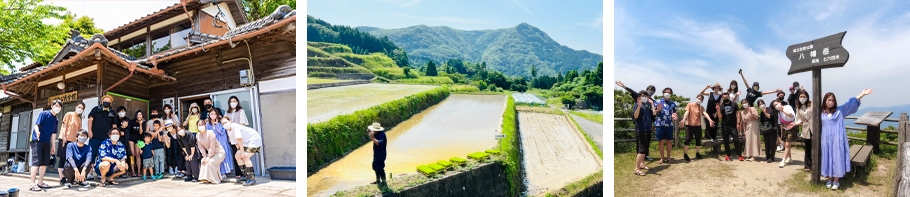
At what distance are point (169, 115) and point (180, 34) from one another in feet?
4.66

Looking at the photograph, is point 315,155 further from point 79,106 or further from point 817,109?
point 817,109

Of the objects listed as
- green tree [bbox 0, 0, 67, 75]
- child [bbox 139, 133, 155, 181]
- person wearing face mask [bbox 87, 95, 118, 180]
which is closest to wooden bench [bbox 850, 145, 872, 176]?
child [bbox 139, 133, 155, 181]

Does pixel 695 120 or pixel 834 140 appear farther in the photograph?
pixel 695 120

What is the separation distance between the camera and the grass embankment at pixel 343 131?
4.72 m

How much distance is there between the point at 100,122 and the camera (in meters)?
5.37

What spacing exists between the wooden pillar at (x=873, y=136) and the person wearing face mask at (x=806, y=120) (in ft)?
2.29

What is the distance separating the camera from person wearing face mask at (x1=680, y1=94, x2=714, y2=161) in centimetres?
615

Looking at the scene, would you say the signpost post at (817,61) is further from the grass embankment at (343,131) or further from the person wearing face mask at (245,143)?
the person wearing face mask at (245,143)

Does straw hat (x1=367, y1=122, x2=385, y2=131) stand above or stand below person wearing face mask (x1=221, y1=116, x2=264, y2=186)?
above

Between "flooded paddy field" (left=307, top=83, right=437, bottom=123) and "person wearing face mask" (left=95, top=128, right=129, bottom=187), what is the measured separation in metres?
2.29

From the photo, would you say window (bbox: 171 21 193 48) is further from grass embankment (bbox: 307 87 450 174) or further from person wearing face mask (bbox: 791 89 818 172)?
→ person wearing face mask (bbox: 791 89 818 172)

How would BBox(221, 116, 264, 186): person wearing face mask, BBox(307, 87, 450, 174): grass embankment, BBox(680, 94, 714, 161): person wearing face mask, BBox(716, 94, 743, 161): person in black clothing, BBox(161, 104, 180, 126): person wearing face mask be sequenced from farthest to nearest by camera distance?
1. BBox(680, 94, 714, 161): person wearing face mask
2. BBox(716, 94, 743, 161): person in black clothing
3. BBox(161, 104, 180, 126): person wearing face mask
4. BBox(221, 116, 264, 186): person wearing face mask
5. BBox(307, 87, 450, 174): grass embankment

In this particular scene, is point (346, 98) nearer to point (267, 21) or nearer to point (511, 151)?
point (267, 21)

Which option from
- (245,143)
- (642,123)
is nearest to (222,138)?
(245,143)
